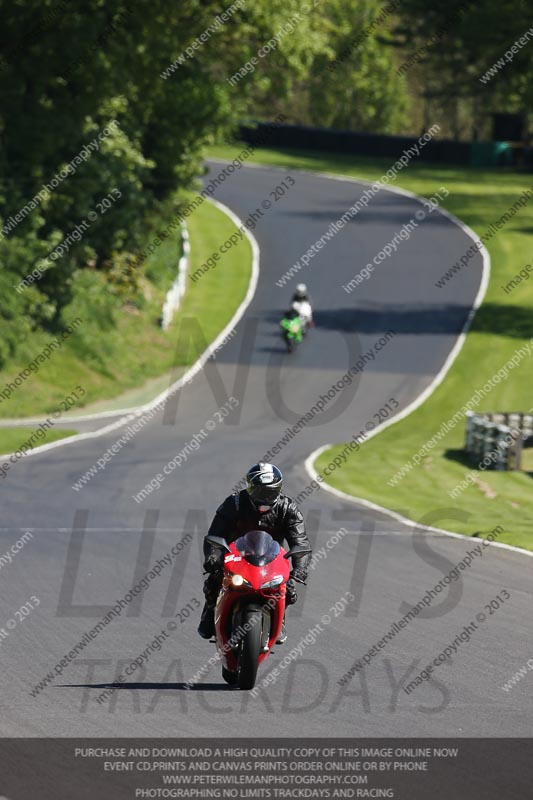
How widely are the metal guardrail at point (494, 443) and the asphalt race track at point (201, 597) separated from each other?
2.49 m

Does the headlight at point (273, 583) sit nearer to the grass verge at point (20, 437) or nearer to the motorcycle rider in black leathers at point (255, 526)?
the motorcycle rider in black leathers at point (255, 526)

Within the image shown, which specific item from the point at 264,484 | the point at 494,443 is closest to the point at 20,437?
the point at 494,443

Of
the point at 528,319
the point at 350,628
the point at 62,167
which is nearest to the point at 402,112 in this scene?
the point at 528,319

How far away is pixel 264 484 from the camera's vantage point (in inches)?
413

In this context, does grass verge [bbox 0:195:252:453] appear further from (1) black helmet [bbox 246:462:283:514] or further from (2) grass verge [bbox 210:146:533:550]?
(1) black helmet [bbox 246:462:283:514]

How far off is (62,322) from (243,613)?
27.9 m

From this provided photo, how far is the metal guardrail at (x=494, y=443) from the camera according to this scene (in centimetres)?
2677

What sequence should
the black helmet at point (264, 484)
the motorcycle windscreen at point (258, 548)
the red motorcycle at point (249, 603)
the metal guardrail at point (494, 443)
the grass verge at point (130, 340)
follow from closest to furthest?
the red motorcycle at point (249, 603)
the motorcycle windscreen at point (258, 548)
the black helmet at point (264, 484)
the metal guardrail at point (494, 443)
the grass verge at point (130, 340)

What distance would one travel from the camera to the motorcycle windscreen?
33.7 ft

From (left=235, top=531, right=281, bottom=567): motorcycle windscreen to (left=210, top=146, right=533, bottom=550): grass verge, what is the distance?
26.5 ft

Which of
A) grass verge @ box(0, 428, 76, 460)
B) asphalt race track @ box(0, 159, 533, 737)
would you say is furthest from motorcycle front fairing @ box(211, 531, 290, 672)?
grass verge @ box(0, 428, 76, 460)

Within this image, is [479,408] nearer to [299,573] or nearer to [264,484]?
[299,573]

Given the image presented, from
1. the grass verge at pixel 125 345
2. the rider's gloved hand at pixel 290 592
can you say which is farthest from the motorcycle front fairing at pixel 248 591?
the grass verge at pixel 125 345

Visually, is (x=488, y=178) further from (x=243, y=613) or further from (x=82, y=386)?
(x=243, y=613)
